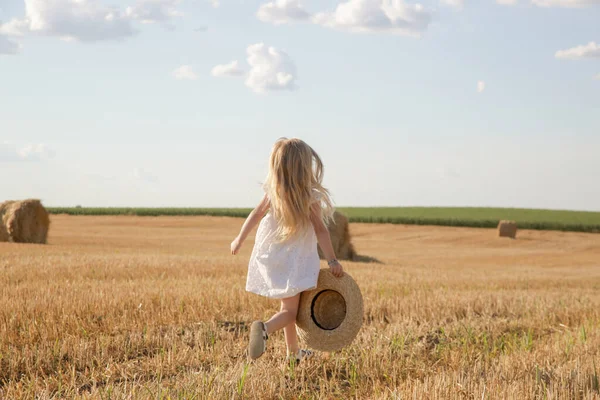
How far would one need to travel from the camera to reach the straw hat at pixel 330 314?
201 inches

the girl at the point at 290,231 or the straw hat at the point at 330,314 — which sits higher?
the girl at the point at 290,231

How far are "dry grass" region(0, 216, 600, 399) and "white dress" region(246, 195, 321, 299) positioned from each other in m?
0.59

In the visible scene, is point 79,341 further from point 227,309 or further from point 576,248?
point 576,248

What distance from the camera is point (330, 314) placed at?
540 cm

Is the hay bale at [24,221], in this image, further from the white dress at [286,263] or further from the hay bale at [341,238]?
the white dress at [286,263]

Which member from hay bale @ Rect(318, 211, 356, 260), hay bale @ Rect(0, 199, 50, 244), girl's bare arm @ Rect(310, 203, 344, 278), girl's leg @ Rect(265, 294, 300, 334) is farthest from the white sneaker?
hay bale @ Rect(0, 199, 50, 244)

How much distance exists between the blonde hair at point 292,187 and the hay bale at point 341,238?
14.7 m

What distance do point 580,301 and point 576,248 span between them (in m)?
20.4

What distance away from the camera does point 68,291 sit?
8.25 metres

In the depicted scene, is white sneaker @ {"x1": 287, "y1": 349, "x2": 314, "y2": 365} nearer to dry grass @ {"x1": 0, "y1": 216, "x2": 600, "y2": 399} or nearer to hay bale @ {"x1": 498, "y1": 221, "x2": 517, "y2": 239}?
dry grass @ {"x1": 0, "y1": 216, "x2": 600, "y2": 399}

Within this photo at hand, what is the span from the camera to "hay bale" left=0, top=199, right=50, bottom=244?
792 inches

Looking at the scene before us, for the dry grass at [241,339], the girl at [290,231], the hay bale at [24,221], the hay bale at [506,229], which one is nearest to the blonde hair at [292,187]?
the girl at [290,231]

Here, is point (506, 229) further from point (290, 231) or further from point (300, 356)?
point (290, 231)

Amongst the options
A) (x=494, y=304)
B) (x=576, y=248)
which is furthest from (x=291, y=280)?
(x=576, y=248)
